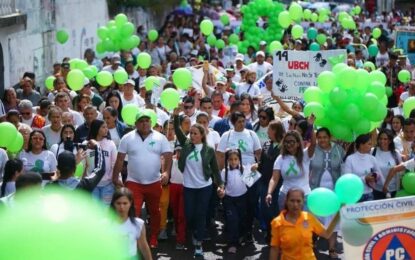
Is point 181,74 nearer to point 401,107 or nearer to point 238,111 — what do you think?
point 238,111

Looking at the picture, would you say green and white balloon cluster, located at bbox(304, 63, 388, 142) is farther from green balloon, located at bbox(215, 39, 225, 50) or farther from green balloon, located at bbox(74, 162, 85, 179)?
green balloon, located at bbox(215, 39, 225, 50)

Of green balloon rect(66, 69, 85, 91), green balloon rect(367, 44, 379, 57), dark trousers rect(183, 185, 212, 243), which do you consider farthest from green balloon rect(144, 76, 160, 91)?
green balloon rect(367, 44, 379, 57)

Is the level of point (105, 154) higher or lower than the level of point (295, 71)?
lower

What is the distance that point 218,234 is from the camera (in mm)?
10211

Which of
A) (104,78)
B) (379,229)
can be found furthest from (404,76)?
(379,229)

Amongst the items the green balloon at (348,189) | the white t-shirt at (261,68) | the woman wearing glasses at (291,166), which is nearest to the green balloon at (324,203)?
the green balloon at (348,189)

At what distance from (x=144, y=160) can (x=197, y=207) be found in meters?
0.77

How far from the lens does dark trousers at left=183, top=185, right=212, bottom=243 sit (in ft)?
30.7

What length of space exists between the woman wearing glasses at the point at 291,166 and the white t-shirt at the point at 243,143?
843mm

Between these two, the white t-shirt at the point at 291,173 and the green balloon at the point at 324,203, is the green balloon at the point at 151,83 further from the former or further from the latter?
the green balloon at the point at 324,203

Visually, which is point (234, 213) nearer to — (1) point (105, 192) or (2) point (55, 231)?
(1) point (105, 192)

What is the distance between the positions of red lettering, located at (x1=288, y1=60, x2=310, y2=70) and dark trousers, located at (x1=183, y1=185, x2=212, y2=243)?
3471 mm

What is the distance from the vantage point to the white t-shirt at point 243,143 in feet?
31.6

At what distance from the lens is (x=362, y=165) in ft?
29.5
